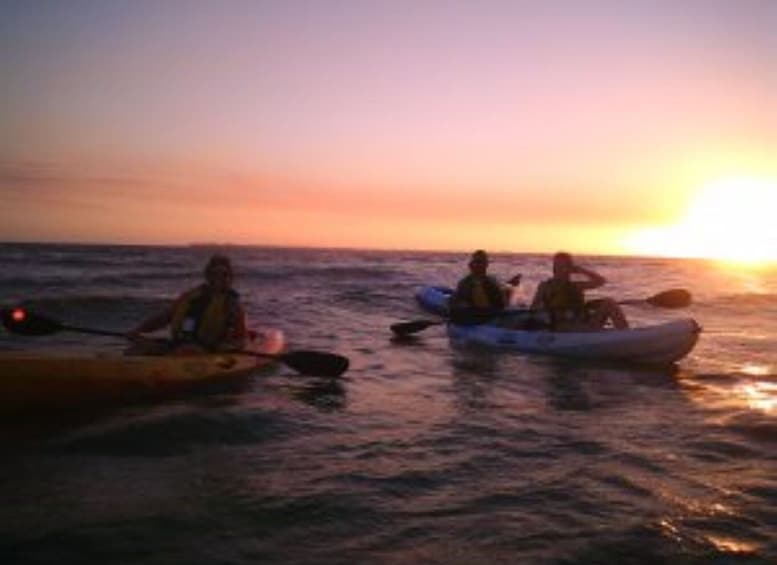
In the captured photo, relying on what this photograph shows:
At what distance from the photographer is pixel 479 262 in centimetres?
1330

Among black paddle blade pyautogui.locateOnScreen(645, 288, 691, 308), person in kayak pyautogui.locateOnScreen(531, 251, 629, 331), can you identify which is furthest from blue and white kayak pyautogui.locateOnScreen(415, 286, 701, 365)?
black paddle blade pyautogui.locateOnScreen(645, 288, 691, 308)

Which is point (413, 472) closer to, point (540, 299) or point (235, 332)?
point (235, 332)

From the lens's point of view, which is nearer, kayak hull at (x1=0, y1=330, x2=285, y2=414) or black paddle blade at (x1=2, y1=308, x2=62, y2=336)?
kayak hull at (x1=0, y1=330, x2=285, y2=414)

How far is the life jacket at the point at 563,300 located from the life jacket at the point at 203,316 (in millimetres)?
5269

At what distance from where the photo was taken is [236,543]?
167 inches

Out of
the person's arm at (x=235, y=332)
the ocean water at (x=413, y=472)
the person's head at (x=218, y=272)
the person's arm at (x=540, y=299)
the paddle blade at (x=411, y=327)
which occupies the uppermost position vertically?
the person's head at (x=218, y=272)

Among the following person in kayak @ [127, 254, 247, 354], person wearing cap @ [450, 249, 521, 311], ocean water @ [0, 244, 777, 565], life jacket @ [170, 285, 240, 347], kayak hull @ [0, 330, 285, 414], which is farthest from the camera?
person wearing cap @ [450, 249, 521, 311]

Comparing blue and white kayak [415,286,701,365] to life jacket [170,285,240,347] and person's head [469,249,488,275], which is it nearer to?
person's head [469,249,488,275]

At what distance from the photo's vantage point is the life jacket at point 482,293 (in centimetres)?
1374

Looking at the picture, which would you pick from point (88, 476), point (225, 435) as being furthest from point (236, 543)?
point (225, 435)

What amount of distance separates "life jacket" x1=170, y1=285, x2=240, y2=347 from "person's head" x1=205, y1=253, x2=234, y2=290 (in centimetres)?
11

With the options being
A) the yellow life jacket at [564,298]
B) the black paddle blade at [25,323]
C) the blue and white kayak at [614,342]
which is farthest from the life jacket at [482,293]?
the black paddle blade at [25,323]

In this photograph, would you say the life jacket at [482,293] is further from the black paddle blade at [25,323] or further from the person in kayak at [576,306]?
the black paddle blade at [25,323]

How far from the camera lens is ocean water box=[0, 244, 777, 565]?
14.0ft
